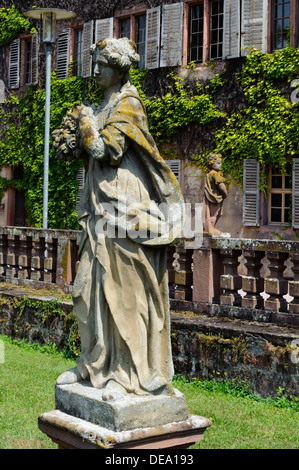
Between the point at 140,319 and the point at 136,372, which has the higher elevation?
the point at 140,319

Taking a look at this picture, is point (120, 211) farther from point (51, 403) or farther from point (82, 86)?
point (82, 86)

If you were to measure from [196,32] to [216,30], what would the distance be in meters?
0.62

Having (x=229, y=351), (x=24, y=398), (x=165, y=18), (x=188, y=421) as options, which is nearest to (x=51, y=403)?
(x=24, y=398)

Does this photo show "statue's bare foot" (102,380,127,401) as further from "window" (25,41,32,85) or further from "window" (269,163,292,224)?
"window" (25,41,32,85)

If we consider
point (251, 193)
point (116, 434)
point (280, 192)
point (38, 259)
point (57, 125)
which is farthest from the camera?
point (57, 125)

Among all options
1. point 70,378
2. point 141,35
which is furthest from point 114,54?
point 141,35

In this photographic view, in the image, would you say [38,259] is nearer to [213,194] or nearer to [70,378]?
[213,194]

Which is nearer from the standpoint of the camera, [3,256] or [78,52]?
[3,256]

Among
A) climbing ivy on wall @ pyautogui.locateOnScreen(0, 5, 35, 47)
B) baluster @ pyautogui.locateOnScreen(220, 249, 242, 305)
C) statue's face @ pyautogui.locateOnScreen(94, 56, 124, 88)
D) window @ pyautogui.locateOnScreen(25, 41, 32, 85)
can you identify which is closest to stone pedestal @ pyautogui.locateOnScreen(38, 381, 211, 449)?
statue's face @ pyautogui.locateOnScreen(94, 56, 124, 88)

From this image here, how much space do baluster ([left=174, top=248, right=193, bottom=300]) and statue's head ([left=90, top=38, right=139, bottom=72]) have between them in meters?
4.17

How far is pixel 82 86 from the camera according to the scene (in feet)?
68.3

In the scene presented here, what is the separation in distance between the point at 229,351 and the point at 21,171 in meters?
17.4

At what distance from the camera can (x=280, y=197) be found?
16.5 meters

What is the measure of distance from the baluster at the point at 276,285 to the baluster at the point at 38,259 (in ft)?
14.3
